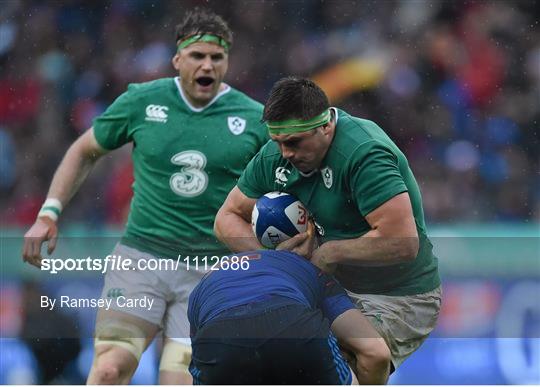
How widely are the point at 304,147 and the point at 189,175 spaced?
1.37 metres

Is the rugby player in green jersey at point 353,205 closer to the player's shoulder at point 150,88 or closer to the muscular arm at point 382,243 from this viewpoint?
the muscular arm at point 382,243

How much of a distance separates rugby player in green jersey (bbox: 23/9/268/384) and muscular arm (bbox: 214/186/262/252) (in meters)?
0.80

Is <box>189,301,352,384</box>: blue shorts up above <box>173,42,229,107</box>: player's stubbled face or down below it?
below

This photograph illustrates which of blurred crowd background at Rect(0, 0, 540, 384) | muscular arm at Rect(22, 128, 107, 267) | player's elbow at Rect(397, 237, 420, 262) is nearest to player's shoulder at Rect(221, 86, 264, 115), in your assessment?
muscular arm at Rect(22, 128, 107, 267)

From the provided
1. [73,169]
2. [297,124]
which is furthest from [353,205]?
[73,169]

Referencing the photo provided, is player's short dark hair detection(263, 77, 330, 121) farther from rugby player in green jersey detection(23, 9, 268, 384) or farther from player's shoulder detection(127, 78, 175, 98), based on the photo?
player's shoulder detection(127, 78, 175, 98)

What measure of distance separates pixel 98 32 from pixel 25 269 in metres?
4.42

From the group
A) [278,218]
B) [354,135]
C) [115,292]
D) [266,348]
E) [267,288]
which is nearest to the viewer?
[266,348]

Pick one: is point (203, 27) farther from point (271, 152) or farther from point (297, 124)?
Answer: point (297, 124)

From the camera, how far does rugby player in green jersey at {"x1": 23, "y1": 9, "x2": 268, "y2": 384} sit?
543 centimetres

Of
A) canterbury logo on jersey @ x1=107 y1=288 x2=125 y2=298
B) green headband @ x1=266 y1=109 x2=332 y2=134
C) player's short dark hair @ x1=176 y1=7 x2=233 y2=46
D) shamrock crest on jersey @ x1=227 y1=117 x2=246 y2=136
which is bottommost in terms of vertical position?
canterbury logo on jersey @ x1=107 y1=288 x2=125 y2=298

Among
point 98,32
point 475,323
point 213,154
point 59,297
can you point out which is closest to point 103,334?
point 213,154

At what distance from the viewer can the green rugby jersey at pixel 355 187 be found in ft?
13.7

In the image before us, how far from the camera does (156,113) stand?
18.4ft
